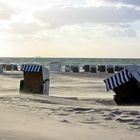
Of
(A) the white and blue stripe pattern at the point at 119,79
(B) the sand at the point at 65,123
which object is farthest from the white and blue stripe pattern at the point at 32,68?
(B) the sand at the point at 65,123

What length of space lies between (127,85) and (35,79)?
485 cm

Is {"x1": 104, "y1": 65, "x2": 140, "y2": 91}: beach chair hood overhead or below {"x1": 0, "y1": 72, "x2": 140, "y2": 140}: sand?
overhead

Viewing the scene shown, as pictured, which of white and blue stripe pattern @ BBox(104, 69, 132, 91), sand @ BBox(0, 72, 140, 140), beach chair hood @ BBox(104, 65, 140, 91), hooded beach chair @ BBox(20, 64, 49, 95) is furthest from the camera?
hooded beach chair @ BBox(20, 64, 49, 95)

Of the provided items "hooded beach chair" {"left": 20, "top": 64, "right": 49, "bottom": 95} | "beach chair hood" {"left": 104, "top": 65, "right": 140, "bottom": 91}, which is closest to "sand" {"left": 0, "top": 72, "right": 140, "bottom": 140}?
"beach chair hood" {"left": 104, "top": 65, "right": 140, "bottom": 91}

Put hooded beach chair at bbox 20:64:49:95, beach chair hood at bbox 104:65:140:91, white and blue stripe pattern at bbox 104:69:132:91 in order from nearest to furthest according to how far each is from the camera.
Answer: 1. beach chair hood at bbox 104:65:140:91
2. white and blue stripe pattern at bbox 104:69:132:91
3. hooded beach chair at bbox 20:64:49:95

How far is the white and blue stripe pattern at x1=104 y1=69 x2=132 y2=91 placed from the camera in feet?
48.8

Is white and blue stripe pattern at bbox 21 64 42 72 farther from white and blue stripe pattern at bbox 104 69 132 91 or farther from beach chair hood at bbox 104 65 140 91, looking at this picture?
beach chair hood at bbox 104 65 140 91

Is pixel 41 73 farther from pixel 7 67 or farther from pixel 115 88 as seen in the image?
pixel 7 67

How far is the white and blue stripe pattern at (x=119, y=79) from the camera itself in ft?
48.8

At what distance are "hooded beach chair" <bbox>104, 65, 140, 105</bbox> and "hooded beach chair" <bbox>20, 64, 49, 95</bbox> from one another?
3751mm

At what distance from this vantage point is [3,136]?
7.11 meters

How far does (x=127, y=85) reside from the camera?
1518 centimetres

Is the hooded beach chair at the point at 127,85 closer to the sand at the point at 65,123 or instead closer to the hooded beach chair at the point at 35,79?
the sand at the point at 65,123

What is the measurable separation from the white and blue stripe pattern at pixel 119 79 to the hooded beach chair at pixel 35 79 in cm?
375
